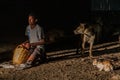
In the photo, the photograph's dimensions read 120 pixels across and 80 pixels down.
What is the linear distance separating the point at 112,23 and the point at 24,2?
15.1 feet

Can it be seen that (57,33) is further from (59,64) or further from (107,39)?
(59,64)

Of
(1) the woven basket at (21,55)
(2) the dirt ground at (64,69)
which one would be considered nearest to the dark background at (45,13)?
(2) the dirt ground at (64,69)

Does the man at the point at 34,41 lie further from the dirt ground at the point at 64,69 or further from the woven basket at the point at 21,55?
the dirt ground at the point at 64,69

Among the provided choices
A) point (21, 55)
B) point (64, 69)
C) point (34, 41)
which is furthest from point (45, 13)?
point (64, 69)

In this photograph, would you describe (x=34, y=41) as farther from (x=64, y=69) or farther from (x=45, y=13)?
(x=45, y=13)

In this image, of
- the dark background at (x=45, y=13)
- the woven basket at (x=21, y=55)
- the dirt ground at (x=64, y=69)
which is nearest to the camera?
the dirt ground at (x=64, y=69)

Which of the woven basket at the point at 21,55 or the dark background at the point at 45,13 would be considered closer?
the woven basket at the point at 21,55

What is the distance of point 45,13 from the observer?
44.0 ft

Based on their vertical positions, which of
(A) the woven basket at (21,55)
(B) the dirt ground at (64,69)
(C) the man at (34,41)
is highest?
(C) the man at (34,41)

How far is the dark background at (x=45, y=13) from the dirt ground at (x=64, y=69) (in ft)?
2.14

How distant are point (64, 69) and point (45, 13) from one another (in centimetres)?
388

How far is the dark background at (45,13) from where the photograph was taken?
12.5 meters

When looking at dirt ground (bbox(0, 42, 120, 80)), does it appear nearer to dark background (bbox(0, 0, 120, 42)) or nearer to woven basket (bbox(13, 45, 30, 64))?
woven basket (bbox(13, 45, 30, 64))

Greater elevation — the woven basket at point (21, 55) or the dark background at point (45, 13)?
the dark background at point (45, 13)
